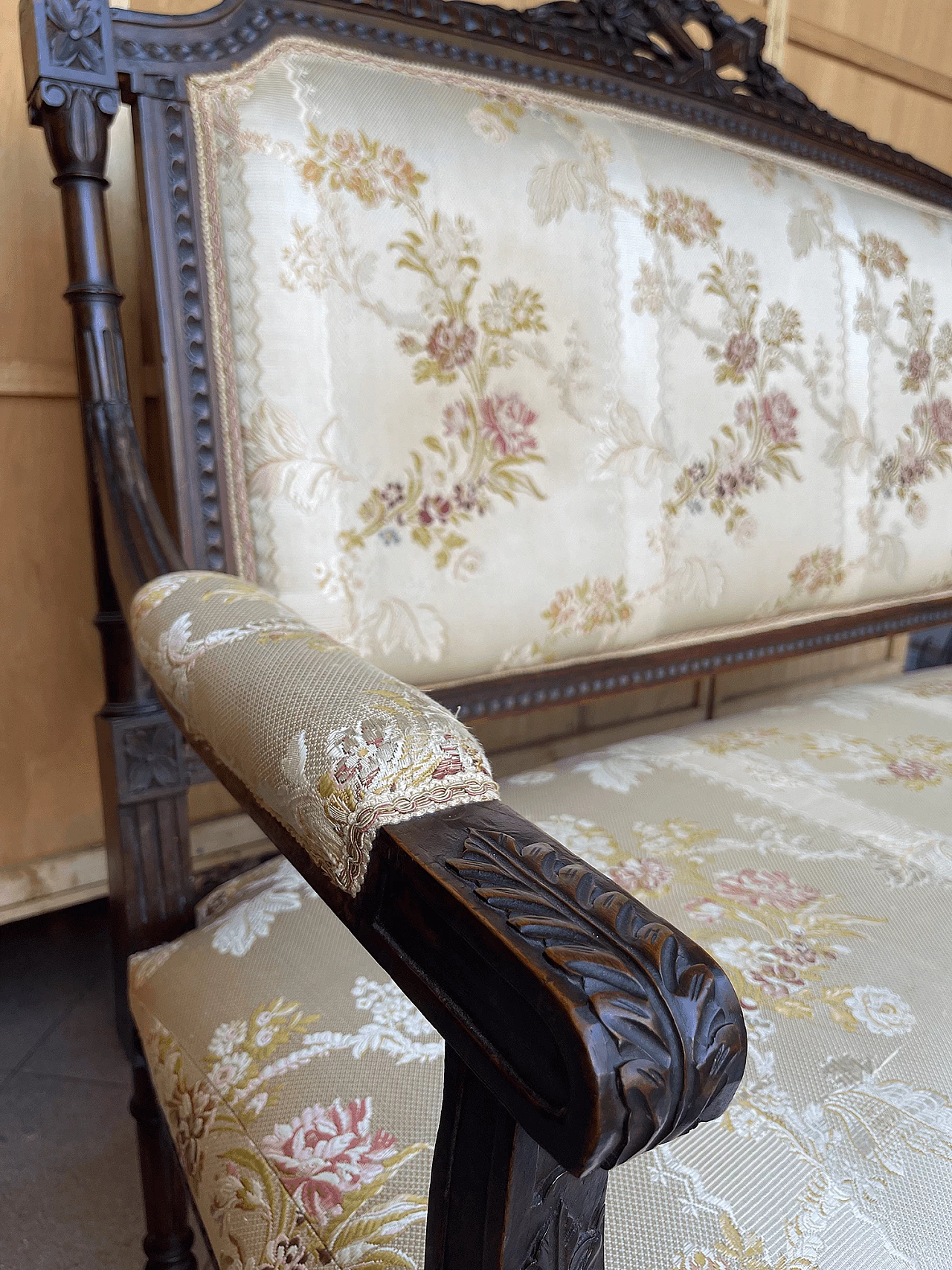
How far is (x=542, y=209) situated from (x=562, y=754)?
2.07 ft

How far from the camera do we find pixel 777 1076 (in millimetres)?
358

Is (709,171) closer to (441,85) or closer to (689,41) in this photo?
(689,41)

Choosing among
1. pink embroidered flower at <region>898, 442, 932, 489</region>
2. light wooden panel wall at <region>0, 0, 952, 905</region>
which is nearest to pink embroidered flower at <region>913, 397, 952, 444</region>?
pink embroidered flower at <region>898, 442, 932, 489</region>

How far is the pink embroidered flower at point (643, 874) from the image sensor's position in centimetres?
49

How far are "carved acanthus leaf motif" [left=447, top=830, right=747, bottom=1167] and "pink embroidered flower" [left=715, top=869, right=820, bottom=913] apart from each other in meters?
0.32

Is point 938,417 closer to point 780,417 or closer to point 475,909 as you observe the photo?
point 780,417

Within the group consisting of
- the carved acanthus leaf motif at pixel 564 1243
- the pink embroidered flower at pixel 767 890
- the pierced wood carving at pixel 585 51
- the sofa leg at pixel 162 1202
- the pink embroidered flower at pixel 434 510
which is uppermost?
the pierced wood carving at pixel 585 51

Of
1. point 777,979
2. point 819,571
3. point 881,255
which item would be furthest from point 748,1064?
point 881,255

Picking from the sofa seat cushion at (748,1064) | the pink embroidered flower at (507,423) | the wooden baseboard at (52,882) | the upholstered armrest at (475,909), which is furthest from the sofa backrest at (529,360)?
the wooden baseboard at (52,882)

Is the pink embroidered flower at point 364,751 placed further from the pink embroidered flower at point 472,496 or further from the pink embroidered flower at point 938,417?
the pink embroidered flower at point 938,417

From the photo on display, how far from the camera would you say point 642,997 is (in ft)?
0.54

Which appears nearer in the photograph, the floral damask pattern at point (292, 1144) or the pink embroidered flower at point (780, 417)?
the floral damask pattern at point (292, 1144)

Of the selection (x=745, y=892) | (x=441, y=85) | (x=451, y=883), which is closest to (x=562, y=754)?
(x=745, y=892)

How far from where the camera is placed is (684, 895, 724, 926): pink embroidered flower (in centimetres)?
46
